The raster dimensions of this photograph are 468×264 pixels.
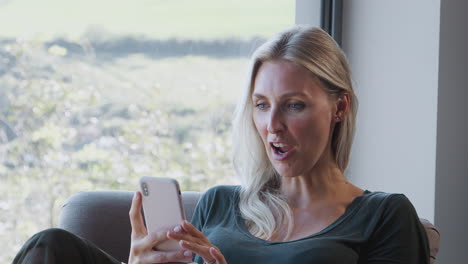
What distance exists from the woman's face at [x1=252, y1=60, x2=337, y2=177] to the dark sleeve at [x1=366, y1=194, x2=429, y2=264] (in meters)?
0.24

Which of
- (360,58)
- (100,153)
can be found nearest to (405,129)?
(360,58)

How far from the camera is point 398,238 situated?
5.90 ft

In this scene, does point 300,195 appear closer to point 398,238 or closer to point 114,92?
point 398,238

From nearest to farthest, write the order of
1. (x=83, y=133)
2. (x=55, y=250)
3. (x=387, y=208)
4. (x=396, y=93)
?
(x=55, y=250) → (x=387, y=208) → (x=396, y=93) → (x=83, y=133)

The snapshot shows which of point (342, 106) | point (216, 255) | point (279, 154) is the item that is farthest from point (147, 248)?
point (342, 106)

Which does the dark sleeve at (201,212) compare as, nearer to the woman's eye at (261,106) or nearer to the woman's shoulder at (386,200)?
the woman's eye at (261,106)

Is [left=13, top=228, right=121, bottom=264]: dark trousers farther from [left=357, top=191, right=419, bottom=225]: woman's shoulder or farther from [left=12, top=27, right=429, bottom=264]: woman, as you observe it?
[left=357, top=191, right=419, bottom=225]: woman's shoulder

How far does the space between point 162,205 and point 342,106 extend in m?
0.59

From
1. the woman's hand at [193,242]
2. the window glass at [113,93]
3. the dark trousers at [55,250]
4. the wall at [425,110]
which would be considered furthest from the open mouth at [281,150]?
the window glass at [113,93]

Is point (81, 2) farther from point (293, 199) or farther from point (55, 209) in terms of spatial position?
point (293, 199)

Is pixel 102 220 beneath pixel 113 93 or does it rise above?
beneath

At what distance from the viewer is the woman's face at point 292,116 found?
1863mm

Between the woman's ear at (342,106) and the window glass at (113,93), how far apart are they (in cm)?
106

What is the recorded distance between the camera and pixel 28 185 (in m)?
2.71
